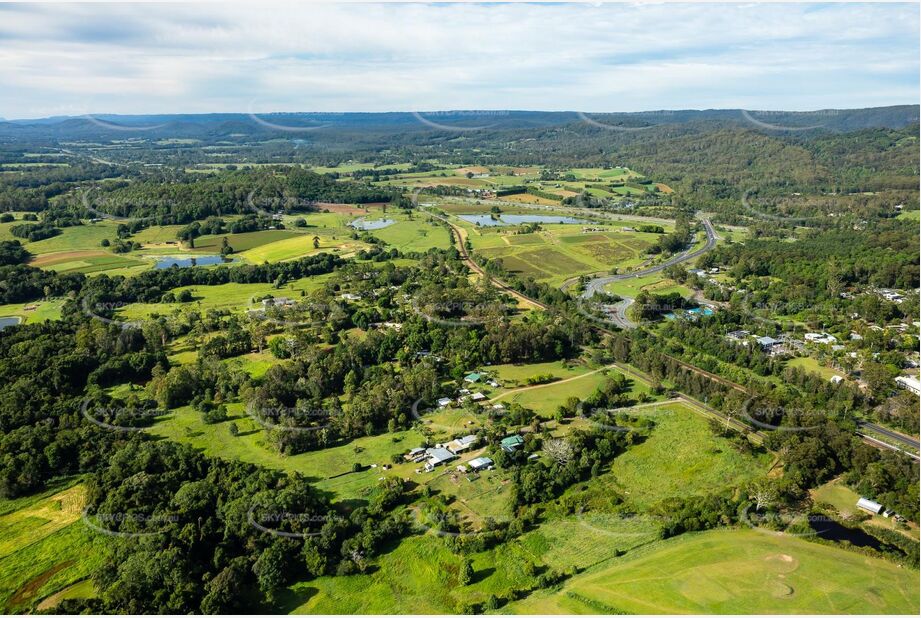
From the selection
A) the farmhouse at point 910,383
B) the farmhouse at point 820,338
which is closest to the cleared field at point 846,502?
the farmhouse at point 910,383

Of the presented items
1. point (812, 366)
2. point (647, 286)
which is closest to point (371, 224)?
point (647, 286)

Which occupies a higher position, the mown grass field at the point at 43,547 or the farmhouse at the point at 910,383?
the farmhouse at the point at 910,383

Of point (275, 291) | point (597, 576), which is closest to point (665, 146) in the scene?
point (275, 291)

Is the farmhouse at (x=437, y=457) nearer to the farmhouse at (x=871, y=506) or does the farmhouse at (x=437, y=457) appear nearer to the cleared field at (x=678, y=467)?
the cleared field at (x=678, y=467)

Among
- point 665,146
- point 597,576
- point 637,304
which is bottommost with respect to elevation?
point 597,576

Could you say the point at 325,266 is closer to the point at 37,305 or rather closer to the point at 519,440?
the point at 37,305

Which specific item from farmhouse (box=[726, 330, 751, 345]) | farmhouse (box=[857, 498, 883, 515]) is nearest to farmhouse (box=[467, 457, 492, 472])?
farmhouse (box=[857, 498, 883, 515])

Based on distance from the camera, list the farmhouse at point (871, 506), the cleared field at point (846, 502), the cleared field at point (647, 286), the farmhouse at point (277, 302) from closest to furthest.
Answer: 1. the cleared field at point (846, 502)
2. the farmhouse at point (871, 506)
3. the farmhouse at point (277, 302)
4. the cleared field at point (647, 286)
